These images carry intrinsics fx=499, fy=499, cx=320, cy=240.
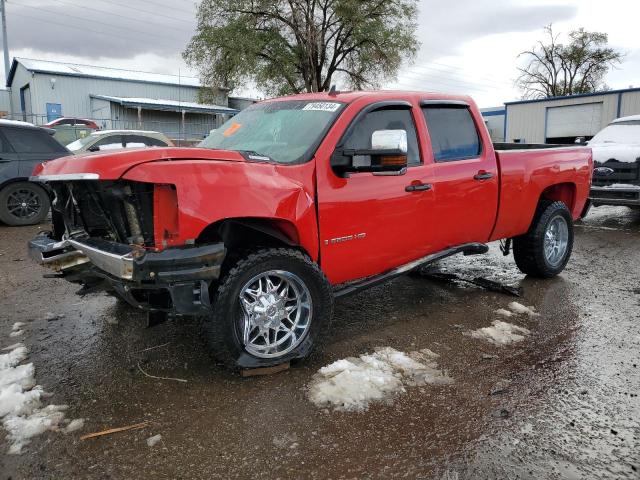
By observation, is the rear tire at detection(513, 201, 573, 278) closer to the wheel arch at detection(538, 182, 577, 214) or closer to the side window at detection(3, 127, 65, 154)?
the wheel arch at detection(538, 182, 577, 214)

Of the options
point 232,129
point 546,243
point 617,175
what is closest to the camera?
point 232,129

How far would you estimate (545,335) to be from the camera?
4.02m

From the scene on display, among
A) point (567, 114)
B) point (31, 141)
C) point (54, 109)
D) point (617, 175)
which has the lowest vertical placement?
point (617, 175)

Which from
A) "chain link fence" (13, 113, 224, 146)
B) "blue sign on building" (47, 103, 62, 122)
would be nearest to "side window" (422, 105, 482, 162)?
"chain link fence" (13, 113, 224, 146)

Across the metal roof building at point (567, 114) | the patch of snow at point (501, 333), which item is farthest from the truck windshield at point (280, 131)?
the metal roof building at point (567, 114)

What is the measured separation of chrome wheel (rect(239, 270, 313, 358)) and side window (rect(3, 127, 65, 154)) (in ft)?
24.2

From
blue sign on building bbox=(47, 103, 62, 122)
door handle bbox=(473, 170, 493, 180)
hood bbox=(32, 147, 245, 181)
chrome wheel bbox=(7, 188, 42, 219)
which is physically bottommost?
chrome wheel bbox=(7, 188, 42, 219)

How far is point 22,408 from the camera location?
285 cm

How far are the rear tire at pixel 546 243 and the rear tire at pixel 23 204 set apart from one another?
24.6ft

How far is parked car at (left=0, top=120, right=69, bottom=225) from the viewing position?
334 inches

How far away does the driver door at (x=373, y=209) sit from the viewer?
3484 millimetres

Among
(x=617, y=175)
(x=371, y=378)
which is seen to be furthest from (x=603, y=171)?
(x=371, y=378)

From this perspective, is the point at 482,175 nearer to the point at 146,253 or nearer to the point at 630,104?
the point at 146,253

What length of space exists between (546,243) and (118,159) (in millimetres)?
4587
